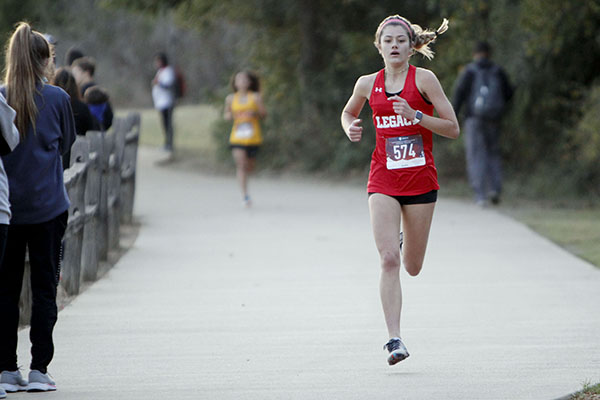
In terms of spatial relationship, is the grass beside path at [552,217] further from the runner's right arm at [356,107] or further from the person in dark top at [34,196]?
the person in dark top at [34,196]

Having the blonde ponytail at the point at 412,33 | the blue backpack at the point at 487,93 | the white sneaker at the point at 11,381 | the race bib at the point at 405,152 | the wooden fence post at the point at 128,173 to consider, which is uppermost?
the blonde ponytail at the point at 412,33

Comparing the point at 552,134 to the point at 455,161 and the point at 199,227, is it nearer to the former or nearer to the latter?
the point at 455,161

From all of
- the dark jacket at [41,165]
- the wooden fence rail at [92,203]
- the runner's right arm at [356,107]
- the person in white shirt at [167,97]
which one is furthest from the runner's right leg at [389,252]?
the person in white shirt at [167,97]

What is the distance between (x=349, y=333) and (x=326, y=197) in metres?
9.13

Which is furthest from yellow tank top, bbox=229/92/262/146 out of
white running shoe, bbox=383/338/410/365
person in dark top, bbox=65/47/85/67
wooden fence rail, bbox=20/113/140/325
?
white running shoe, bbox=383/338/410/365

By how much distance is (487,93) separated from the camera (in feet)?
45.8

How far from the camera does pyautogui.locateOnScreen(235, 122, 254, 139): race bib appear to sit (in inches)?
557

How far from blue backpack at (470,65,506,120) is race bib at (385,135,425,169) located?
8.37m

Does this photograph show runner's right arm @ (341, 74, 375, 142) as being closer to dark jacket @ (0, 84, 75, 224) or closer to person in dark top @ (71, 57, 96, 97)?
dark jacket @ (0, 84, 75, 224)

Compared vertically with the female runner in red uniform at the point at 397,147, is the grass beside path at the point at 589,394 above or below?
below

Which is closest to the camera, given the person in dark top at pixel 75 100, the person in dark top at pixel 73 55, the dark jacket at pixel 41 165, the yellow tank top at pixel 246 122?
the dark jacket at pixel 41 165

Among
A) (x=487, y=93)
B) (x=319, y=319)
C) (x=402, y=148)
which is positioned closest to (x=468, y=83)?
(x=487, y=93)

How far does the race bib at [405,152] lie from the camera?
579 cm

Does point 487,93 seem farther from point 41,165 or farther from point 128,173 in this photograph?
point 41,165
